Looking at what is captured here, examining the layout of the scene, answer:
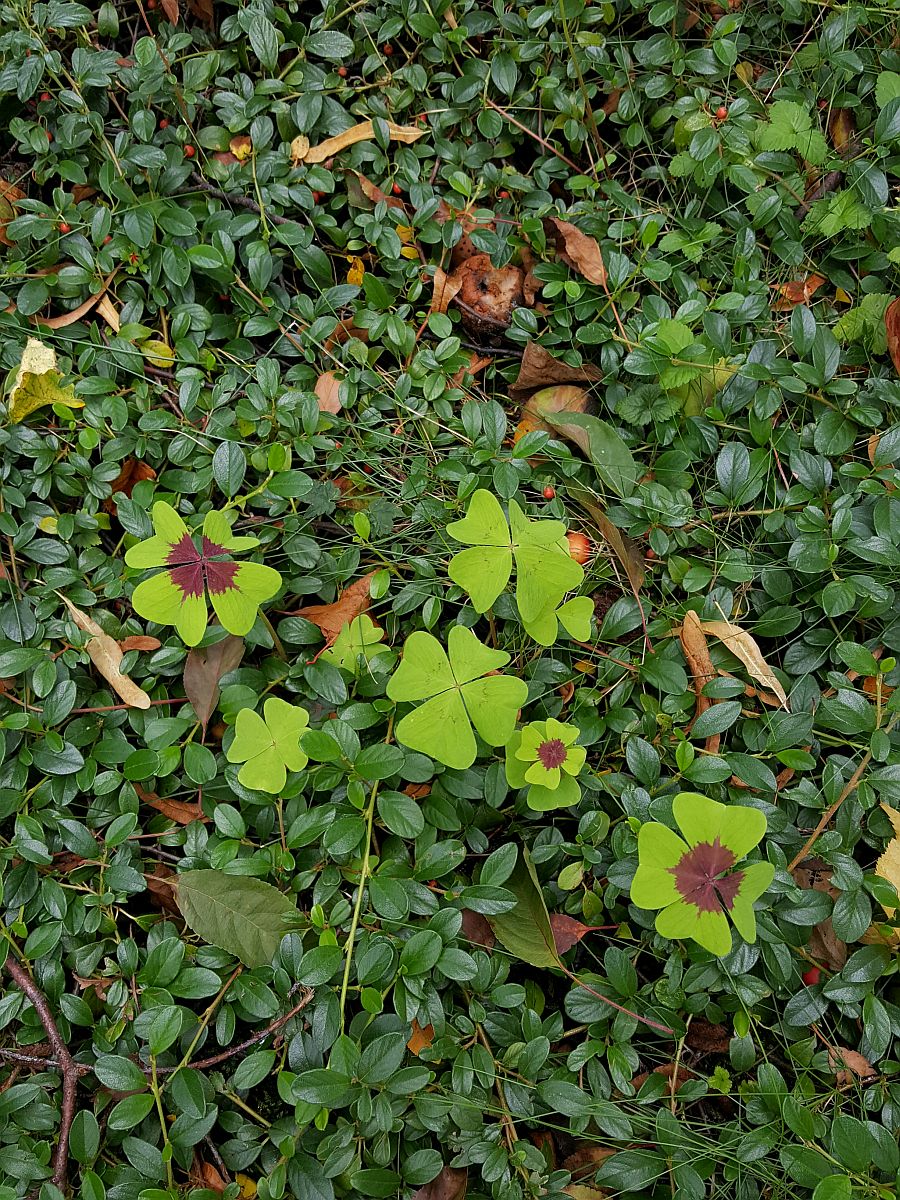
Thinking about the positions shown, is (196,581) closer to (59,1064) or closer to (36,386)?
(36,386)

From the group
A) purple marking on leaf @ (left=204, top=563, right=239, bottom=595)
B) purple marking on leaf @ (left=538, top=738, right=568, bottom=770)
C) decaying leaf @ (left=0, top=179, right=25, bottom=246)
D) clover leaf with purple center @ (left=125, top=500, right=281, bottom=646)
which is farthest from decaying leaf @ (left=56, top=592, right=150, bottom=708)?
decaying leaf @ (left=0, top=179, right=25, bottom=246)

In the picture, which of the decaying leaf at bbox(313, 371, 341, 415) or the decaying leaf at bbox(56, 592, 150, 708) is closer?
the decaying leaf at bbox(56, 592, 150, 708)

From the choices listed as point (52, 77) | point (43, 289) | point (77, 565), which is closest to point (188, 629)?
point (77, 565)

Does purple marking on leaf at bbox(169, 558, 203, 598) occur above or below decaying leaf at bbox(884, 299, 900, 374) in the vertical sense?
below

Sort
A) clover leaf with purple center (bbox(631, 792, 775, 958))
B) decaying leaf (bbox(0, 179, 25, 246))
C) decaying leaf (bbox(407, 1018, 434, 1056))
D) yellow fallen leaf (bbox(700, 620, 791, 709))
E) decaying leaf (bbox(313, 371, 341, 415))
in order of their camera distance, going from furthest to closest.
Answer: decaying leaf (bbox(0, 179, 25, 246))
decaying leaf (bbox(313, 371, 341, 415))
yellow fallen leaf (bbox(700, 620, 791, 709))
decaying leaf (bbox(407, 1018, 434, 1056))
clover leaf with purple center (bbox(631, 792, 775, 958))

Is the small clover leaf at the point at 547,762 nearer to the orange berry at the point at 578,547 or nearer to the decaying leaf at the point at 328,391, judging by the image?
the orange berry at the point at 578,547

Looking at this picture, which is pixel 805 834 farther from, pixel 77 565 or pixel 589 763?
pixel 77 565

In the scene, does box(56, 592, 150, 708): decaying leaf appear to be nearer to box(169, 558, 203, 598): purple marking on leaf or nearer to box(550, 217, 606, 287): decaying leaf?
box(169, 558, 203, 598): purple marking on leaf
